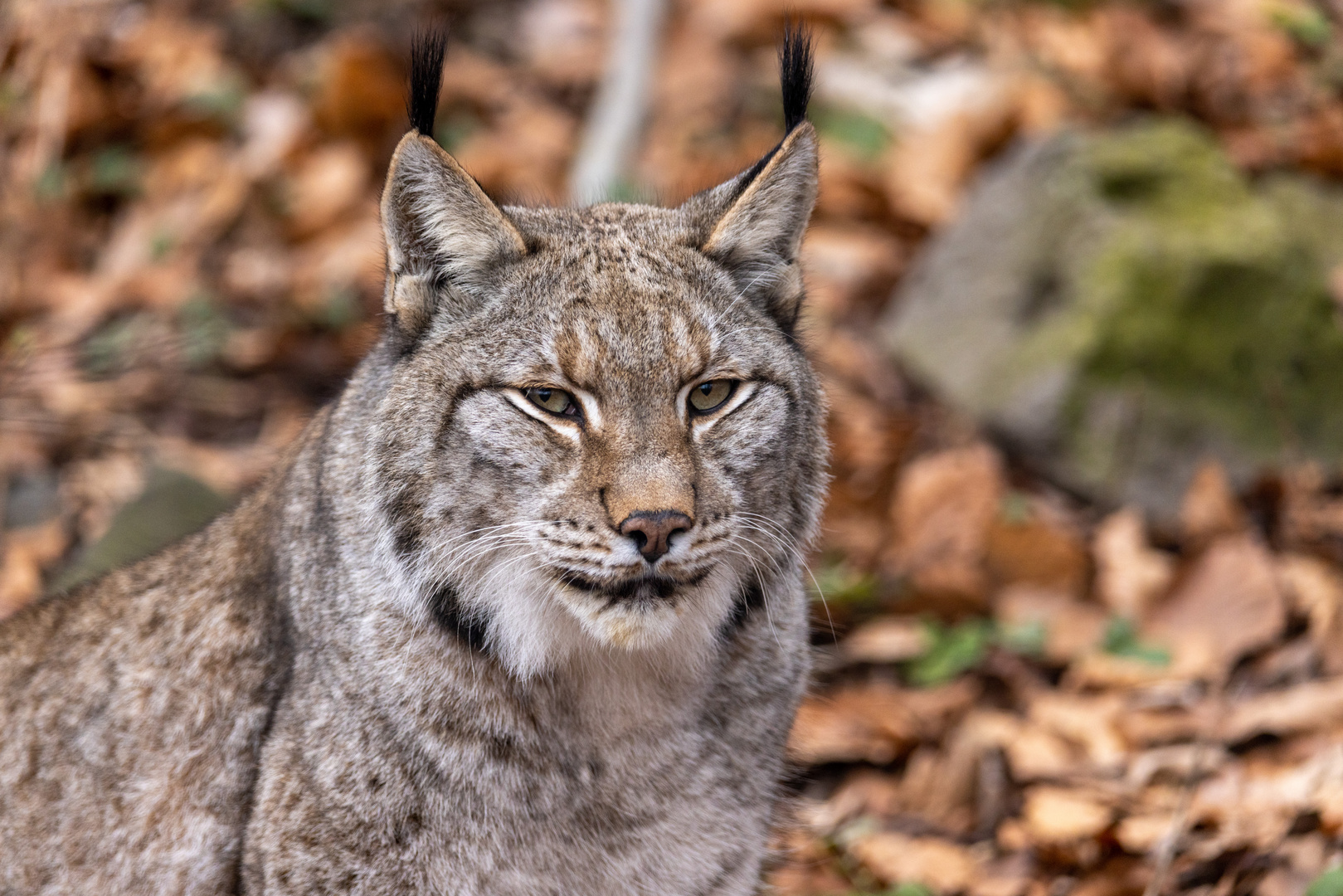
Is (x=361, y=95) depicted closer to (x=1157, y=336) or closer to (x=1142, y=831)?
(x=1157, y=336)

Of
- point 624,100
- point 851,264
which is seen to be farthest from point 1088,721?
point 624,100

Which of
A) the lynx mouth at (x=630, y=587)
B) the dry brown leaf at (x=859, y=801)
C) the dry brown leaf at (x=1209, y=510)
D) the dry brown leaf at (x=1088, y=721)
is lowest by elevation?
the dry brown leaf at (x=859, y=801)

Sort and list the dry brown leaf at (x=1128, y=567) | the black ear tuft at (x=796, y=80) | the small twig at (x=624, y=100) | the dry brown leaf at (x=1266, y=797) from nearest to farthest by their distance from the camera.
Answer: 1. the black ear tuft at (x=796, y=80)
2. the dry brown leaf at (x=1266, y=797)
3. the dry brown leaf at (x=1128, y=567)
4. the small twig at (x=624, y=100)

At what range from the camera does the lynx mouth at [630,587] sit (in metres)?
3.34

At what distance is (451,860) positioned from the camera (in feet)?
11.8

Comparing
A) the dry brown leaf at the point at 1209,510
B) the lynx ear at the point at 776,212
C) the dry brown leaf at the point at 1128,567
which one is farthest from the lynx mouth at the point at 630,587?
the dry brown leaf at the point at 1209,510

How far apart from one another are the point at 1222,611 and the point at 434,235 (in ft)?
12.8

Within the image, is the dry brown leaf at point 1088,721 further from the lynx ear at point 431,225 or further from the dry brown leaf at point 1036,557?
the lynx ear at point 431,225

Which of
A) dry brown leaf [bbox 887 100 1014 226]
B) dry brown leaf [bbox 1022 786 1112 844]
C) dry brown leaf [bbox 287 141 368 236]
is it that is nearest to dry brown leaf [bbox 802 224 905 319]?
dry brown leaf [bbox 887 100 1014 226]

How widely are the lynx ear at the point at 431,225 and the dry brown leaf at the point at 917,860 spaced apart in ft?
8.67

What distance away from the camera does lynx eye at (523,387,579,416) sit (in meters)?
3.52

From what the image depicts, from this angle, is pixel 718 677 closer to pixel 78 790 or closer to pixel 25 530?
pixel 78 790

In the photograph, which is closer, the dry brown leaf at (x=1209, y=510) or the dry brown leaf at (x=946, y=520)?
the dry brown leaf at (x=946, y=520)

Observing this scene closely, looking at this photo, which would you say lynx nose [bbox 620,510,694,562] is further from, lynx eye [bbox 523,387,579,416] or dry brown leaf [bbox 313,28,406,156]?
dry brown leaf [bbox 313,28,406,156]
